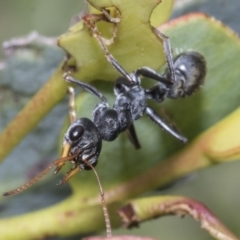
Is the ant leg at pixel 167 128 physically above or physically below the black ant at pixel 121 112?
below

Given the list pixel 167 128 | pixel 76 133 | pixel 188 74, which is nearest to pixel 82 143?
pixel 76 133

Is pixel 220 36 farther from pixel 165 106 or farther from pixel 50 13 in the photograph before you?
pixel 50 13

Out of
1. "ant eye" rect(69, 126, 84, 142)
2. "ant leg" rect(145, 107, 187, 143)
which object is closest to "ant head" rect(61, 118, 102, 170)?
"ant eye" rect(69, 126, 84, 142)

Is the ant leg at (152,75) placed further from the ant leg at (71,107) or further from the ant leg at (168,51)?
the ant leg at (71,107)

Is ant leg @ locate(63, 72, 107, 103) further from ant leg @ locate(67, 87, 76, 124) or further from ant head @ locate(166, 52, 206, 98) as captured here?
ant head @ locate(166, 52, 206, 98)

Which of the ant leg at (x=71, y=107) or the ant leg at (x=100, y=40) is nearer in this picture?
the ant leg at (x=100, y=40)

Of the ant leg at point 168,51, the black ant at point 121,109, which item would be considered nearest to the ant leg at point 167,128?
the black ant at point 121,109
